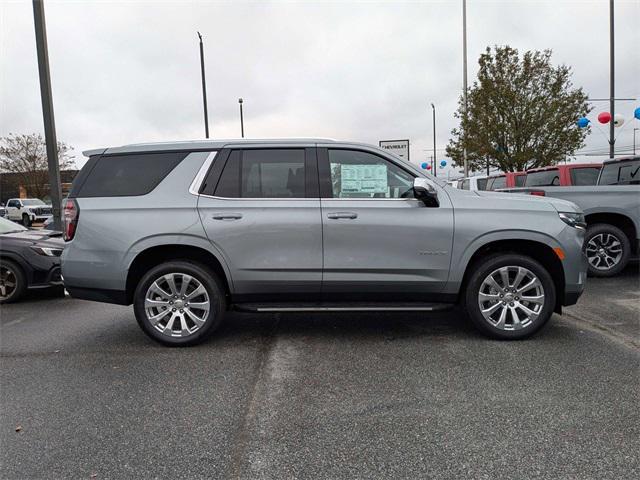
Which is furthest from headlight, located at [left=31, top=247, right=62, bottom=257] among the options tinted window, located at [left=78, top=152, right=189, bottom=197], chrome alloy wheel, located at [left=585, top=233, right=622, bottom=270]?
chrome alloy wheel, located at [left=585, top=233, right=622, bottom=270]

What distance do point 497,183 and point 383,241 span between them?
1048 cm

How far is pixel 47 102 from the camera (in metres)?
10.0

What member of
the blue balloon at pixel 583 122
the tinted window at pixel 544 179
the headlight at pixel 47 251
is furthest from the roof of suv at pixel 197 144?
the blue balloon at pixel 583 122

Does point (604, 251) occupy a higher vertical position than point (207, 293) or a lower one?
lower

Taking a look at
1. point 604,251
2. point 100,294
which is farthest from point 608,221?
point 100,294

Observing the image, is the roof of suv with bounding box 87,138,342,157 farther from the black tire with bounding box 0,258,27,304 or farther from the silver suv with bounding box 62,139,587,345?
the black tire with bounding box 0,258,27,304

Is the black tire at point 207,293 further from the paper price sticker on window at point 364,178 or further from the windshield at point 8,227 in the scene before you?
the windshield at point 8,227

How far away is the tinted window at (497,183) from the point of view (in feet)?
43.2

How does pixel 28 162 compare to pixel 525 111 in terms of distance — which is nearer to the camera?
pixel 525 111

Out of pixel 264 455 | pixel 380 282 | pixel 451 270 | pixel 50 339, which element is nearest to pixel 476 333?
pixel 451 270

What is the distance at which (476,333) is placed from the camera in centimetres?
477

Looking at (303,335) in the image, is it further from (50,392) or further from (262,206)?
(50,392)

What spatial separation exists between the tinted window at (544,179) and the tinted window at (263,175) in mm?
7263

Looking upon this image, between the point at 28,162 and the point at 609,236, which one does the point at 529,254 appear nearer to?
the point at 609,236
